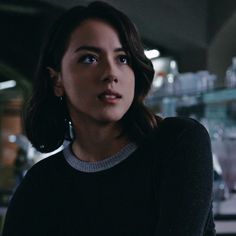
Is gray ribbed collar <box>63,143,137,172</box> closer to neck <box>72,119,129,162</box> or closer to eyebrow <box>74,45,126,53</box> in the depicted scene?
neck <box>72,119,129,162</box>

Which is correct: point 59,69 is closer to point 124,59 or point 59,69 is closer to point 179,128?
point 124,59

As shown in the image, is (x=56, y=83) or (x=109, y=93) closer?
(x=109, y=93)

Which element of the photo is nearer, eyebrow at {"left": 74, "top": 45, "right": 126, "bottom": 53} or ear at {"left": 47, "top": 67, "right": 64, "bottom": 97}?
eyebrow at {"left": 74, "top": 45, "right": 126, "bottom": 53}

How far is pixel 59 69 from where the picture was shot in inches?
42.1

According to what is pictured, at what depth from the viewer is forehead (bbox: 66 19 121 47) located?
97 centimetres

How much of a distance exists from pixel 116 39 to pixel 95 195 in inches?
10.8

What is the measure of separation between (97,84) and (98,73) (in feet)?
0.06

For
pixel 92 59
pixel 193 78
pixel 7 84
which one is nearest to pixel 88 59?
pixel 92 59

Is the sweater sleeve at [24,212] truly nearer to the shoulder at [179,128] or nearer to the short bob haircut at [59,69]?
the short bob haircut at [59,69]

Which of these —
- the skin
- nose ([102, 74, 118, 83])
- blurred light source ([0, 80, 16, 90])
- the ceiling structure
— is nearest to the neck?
the skin

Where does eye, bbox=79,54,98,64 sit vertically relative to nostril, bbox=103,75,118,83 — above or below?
above

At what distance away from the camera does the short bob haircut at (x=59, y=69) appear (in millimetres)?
998

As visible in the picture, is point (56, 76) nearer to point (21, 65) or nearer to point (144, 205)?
point (144, 205)

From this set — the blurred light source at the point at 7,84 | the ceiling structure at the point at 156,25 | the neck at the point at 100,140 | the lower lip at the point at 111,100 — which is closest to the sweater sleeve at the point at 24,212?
the neck at the point at 100,140
